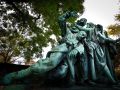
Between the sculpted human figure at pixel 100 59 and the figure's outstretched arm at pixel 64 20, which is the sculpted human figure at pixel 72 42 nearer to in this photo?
the figure's outstretched arm at pixel 64 20

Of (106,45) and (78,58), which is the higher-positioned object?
(106,45)

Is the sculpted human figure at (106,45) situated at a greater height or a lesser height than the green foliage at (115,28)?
lesser

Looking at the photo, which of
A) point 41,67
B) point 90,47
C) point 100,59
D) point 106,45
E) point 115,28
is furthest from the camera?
point 115,28

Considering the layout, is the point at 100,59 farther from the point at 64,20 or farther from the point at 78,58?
the point at 64,20

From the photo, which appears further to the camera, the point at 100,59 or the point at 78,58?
the point at 100,59

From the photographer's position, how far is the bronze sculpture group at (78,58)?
8422mm

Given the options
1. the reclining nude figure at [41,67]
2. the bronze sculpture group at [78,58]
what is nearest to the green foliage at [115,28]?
the bronze sculpture group at [78,58]

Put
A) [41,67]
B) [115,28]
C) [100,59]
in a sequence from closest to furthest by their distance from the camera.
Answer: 1. [41,67]
2. [100,59]
3. [115,28]

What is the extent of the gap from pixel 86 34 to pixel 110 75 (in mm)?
1420

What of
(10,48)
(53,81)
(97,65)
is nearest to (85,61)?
(97,65)

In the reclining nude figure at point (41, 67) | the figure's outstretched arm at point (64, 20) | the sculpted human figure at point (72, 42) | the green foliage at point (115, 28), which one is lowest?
the reclining nude figure at point (41, 67)

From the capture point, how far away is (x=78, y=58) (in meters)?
9.11

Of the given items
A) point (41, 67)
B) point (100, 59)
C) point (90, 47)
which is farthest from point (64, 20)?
point (41, 67)

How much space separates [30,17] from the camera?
19.2m
